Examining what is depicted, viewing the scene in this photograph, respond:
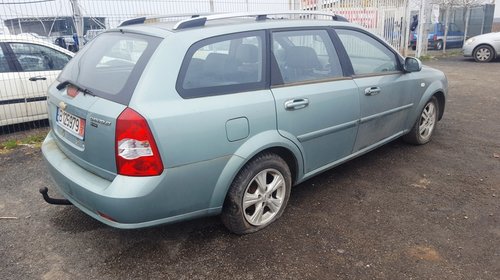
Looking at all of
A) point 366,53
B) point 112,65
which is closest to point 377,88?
point 366,53

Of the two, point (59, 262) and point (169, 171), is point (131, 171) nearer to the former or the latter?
point (169, 171)

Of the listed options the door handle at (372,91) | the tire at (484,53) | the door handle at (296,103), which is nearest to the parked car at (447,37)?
the tire at (484,53)

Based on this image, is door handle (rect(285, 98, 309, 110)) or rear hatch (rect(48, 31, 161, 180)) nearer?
rear hatch (rect(48, 31, 161, 180))

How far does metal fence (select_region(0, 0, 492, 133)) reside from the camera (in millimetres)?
5699

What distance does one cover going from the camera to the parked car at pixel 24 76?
5.63 meters

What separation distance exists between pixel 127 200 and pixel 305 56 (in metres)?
1.93

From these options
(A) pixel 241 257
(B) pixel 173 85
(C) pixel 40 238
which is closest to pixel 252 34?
(B) pixel 173 85

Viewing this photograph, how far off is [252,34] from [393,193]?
2014 millimetres

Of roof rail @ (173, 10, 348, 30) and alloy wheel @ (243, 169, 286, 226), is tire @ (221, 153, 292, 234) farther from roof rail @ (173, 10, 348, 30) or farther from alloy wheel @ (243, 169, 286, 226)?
roof rail @ (173, 10, 348, 30)

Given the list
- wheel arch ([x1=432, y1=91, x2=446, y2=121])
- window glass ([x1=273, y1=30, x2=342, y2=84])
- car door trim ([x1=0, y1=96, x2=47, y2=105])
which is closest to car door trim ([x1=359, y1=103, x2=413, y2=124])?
window glass ([x1=273, y1=30, x2=342, y2=84])

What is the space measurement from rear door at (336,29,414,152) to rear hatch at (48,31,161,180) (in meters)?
1.96

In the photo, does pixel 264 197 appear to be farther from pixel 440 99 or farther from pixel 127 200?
pixel 440 99

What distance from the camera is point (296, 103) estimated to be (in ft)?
10.2

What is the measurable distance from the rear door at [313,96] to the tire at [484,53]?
40.0 feet
